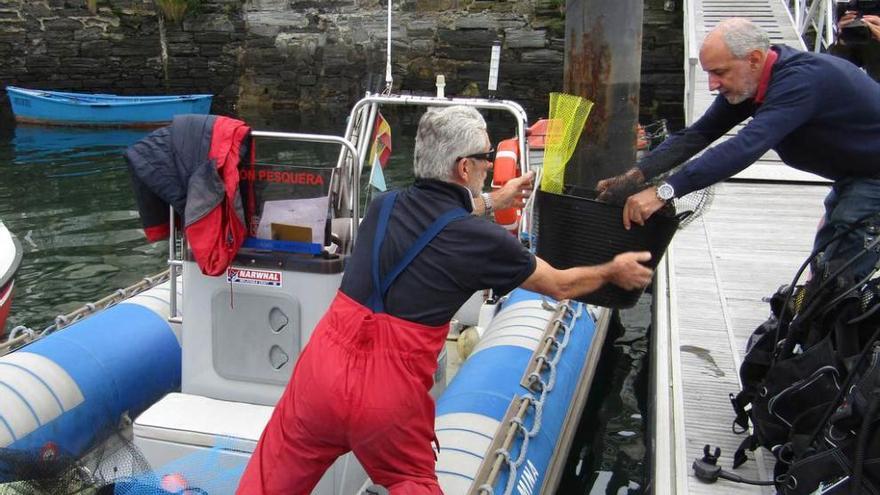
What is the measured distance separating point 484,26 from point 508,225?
12.8 m

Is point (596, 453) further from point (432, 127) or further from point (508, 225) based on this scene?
point (432, 127)

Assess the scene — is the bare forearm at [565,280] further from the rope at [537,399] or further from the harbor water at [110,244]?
the harbor water at [110,244]

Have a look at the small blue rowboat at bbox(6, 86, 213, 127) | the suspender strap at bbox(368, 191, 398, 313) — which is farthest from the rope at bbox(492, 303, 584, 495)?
the small blue rowboat at bbox(6, 86, 213, 127)

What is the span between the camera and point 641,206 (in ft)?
9.37

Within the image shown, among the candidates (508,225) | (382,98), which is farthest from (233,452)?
(508,225)

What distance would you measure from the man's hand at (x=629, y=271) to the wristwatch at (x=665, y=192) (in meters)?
0.23

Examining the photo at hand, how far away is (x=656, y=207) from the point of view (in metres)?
2.84

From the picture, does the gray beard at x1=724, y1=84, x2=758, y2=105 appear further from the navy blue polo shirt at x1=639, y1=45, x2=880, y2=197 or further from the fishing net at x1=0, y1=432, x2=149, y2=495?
the fishing net at x1=0, y1=432, x2=149, y2=495

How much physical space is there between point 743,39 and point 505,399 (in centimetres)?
189

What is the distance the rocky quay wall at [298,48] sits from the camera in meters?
17.7

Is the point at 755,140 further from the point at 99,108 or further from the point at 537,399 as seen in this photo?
the point at 99,108

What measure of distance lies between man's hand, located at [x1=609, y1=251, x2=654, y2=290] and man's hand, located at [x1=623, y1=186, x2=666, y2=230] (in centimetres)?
18

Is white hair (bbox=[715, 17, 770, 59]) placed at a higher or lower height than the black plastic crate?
higher

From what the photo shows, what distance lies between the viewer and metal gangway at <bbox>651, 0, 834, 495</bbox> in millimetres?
3486
